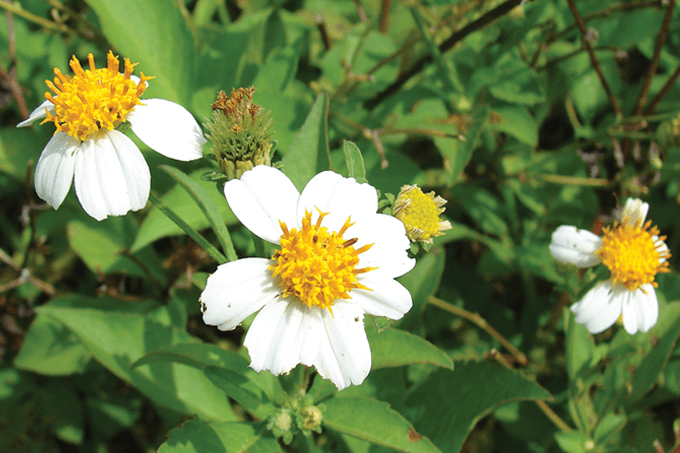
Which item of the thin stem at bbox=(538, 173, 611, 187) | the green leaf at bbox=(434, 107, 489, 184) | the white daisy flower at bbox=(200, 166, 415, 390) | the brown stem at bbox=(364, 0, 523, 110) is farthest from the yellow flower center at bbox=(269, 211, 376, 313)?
the thin stem at bbox=(538, 173, 611, 187)

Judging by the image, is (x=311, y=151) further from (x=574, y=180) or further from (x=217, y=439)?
(x=574, y=180)

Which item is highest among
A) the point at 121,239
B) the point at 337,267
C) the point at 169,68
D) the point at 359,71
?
the point at 359,71

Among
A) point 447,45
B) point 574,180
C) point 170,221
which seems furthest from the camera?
point 574,180

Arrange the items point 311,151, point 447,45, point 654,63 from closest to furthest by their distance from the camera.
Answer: point 311,151 → point 447,45 → point 654,63

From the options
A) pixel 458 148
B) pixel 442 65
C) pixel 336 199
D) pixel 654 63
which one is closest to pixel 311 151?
pixel 336 199

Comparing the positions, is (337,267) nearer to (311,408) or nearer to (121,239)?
(311,408)

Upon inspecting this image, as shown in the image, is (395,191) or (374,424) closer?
(374,424)

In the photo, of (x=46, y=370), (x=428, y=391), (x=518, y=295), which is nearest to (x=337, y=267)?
(x=428, y=391)
